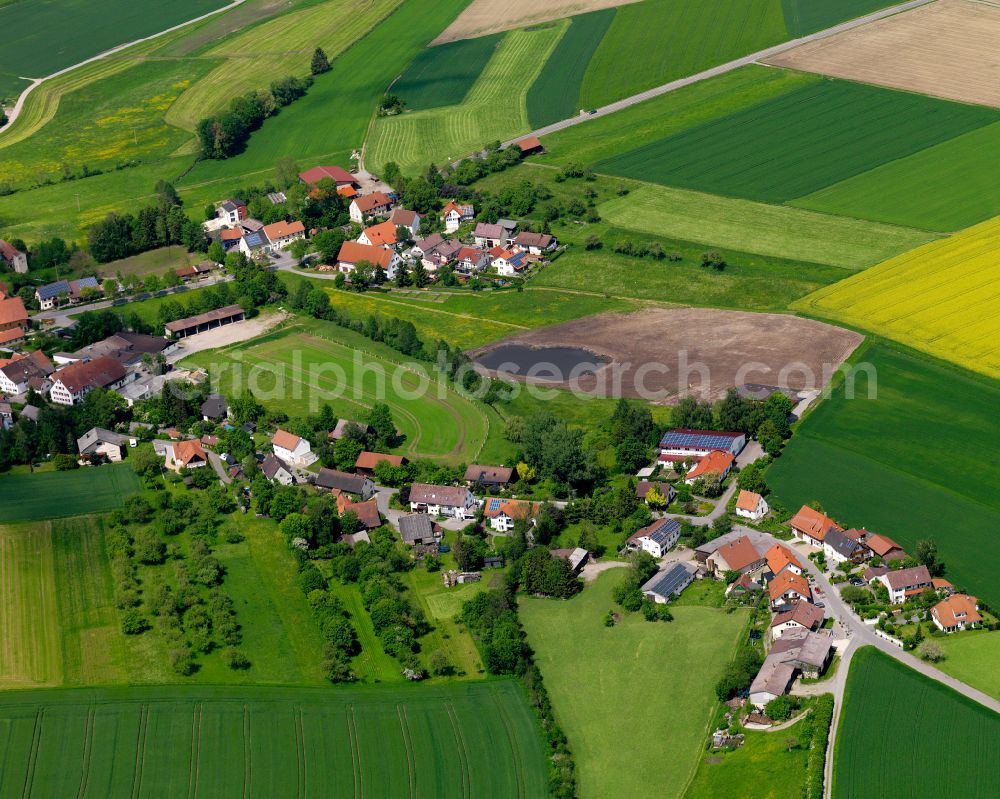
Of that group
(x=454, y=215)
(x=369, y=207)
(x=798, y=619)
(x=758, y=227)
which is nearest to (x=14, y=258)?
(x=369, y=207)

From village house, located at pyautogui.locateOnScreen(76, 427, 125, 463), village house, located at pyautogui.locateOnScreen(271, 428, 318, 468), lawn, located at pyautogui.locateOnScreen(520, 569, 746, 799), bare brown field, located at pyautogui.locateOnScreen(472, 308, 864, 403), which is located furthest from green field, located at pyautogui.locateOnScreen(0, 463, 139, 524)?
bare brown field, located at pyautogui.locateOnScreen(472, 308, 864, 403)

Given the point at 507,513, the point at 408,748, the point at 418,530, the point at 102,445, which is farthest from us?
the point at 102,445

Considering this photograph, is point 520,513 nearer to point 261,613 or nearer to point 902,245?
point 261,613

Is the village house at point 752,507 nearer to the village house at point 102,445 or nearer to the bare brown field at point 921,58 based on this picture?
the village house at point 102,445

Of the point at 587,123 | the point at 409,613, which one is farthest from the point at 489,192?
the point at 409,613

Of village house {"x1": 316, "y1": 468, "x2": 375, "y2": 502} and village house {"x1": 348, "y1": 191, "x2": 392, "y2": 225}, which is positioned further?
village house {"x1": 348, "y1": 191, "x2": 392, "y2": 225}

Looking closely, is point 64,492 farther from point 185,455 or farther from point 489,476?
point 489,476

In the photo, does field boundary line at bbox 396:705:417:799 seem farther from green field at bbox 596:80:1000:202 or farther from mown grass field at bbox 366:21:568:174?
mown grass field at bbox 366:21:568:174
